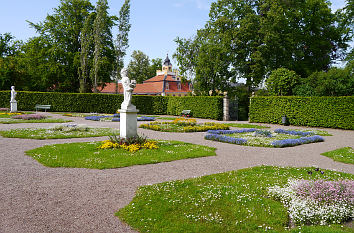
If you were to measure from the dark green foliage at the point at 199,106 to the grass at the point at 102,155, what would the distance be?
16999 mm

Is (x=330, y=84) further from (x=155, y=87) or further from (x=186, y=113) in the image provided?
(x=155, y=87)

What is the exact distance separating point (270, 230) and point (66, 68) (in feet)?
136

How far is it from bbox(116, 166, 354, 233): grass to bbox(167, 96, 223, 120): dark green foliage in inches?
823

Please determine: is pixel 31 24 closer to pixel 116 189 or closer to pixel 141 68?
pixel 141 68

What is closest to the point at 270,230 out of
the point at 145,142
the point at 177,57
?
the point at 145,142

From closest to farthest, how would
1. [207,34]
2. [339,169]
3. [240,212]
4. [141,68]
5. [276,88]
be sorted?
[240,212], [339,169], [276,88], [207,34], [141,68]

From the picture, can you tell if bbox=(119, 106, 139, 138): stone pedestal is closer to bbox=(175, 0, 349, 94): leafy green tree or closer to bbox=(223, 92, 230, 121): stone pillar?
bbox=(223, 92, 230, 121): stone pillar

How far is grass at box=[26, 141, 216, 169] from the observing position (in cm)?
760

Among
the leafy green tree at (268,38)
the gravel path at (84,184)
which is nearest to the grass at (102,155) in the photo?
the gravel path at (84,184)

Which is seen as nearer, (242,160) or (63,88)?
(242,160)

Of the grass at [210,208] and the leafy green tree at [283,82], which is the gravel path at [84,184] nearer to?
the grass at [210,208]

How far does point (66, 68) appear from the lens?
4019cm

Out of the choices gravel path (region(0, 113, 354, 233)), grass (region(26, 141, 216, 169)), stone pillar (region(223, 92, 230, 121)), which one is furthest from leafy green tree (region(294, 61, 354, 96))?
grass (region(26, 141, 216, 169))

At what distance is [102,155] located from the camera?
866cm
